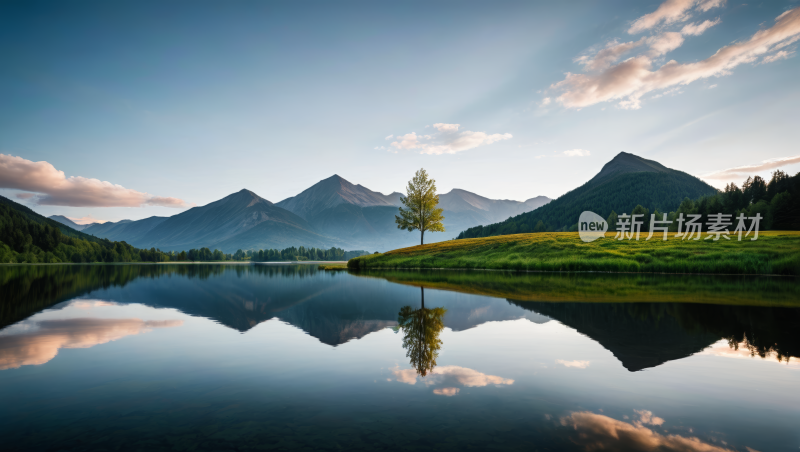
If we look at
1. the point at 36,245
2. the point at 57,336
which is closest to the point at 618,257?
the point at 57,336

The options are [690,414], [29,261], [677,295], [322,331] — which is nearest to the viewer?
[690,414]

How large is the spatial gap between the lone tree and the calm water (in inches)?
2332

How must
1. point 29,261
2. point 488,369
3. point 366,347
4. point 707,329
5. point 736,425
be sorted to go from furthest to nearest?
→ point 29,261
point 707,329
point 366,347
point 488,369
point 736,425

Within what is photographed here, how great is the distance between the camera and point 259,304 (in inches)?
872

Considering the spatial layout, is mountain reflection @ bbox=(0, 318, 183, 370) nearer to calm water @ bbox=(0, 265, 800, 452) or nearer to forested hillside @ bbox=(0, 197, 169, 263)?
calm water @ bbox=(0, 265, 800, 452)

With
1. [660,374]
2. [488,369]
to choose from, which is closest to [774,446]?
[660,374]

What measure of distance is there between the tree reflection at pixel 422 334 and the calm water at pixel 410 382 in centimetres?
10

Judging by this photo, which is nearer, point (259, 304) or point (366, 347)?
point (366, 347)

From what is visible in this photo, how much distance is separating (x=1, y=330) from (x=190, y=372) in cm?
1028

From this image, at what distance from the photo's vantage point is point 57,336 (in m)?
12.3

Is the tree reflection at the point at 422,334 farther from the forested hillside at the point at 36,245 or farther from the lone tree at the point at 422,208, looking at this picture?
the forested hillside at the point at 36,245

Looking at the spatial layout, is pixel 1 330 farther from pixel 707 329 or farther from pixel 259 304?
pixel 707 329

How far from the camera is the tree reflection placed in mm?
9242

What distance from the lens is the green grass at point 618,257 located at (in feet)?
137
